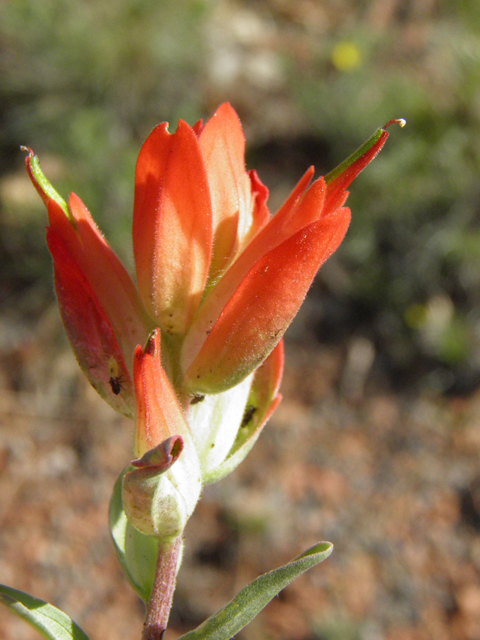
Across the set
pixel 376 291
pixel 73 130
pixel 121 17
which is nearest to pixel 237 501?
pixel 376 291

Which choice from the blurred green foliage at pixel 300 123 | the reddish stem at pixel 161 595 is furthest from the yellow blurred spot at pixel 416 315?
the reddish stem at pixel 161 595

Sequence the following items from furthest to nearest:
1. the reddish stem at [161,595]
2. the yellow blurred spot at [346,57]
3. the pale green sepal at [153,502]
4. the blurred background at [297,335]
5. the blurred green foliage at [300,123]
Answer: the yellow blurred spot at [346,57] < the blurred green foliage at [300,123] < the blurred background at [297,335] < the reddish stem at [161,595] < the pale green sepal at [153,502]

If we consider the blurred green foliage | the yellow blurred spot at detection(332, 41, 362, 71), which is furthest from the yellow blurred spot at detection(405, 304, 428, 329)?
the yellow blurred spot at detection(332, 41, 362, 71)

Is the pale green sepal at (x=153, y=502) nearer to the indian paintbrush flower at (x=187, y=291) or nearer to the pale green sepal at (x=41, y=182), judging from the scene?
the indian paintbrush flower at (x=187, y=291)

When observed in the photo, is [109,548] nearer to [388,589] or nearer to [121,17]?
[388,589]

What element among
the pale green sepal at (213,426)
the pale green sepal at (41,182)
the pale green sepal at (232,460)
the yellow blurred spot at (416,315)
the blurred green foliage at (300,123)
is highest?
the pale green sepal at (41,182)

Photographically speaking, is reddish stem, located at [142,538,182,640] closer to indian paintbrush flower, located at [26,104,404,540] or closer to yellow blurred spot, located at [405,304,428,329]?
indian paintbrush flower, located at [26,104,404,540]

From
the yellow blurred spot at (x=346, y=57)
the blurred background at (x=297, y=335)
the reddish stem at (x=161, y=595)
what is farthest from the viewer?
the yellow blurred spot at (x=346, y=57)
